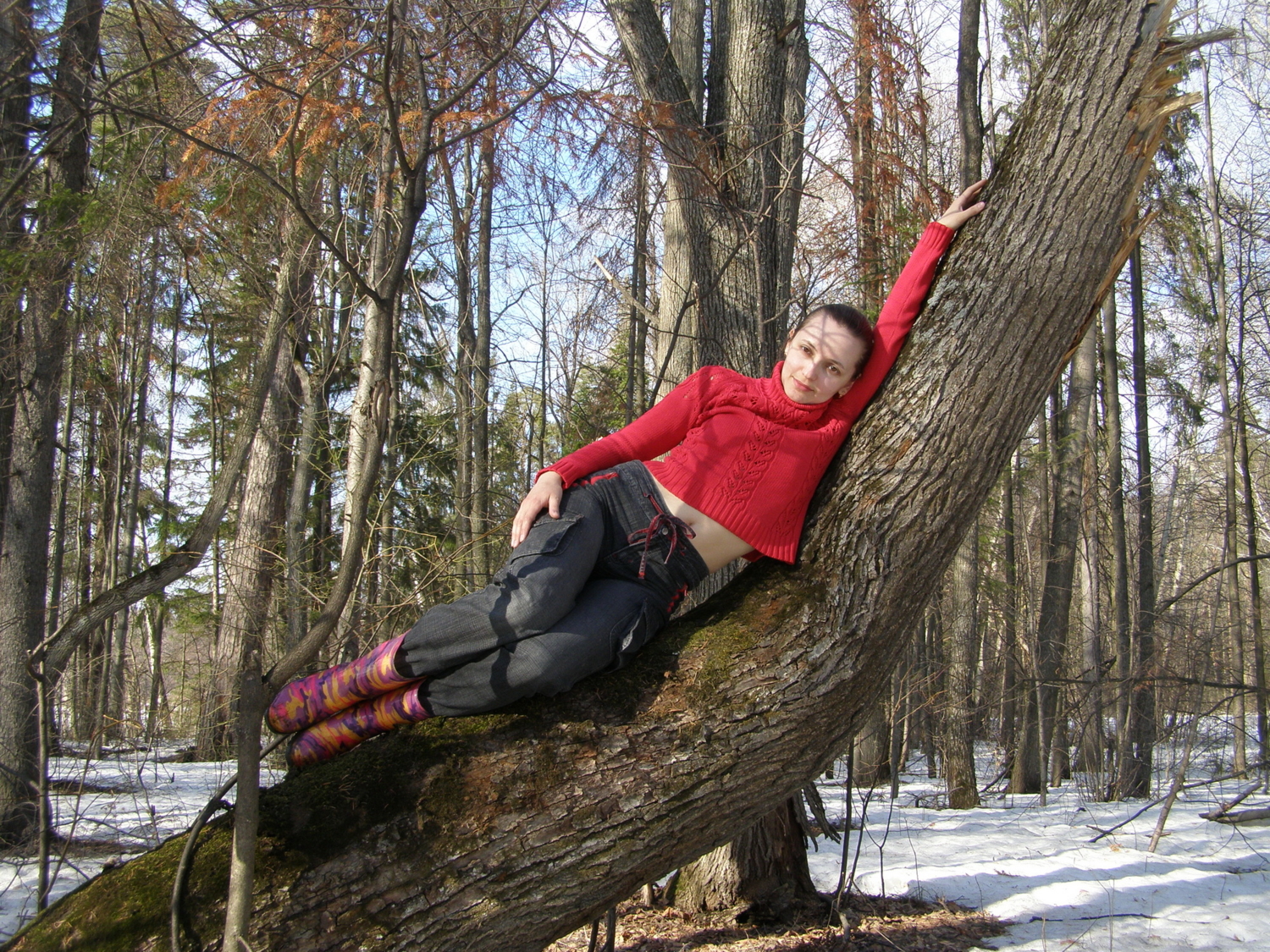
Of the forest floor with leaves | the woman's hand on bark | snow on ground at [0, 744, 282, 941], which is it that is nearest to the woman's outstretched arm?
the woman's hand on bark

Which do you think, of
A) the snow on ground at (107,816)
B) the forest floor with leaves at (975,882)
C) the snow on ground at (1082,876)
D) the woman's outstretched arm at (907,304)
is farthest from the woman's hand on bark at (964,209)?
the snow on ground at (107,816)

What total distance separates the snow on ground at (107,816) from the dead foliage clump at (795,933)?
2250mm

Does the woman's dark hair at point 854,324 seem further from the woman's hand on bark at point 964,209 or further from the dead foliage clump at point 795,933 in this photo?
the dead foliage clump at point 795,933

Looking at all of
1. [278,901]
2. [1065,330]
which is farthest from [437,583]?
[1065,330]

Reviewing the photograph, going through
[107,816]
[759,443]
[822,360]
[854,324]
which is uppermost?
[854,324]

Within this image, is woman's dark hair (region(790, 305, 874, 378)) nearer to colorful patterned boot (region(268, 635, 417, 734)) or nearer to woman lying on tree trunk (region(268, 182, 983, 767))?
woman lying on tree trunk (region(268, 182, 983, 767))

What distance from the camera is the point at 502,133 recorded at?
14.0ft

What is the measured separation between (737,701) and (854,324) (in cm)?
115

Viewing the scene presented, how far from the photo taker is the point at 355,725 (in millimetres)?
2332

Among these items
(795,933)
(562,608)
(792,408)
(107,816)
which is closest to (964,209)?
(792,408)

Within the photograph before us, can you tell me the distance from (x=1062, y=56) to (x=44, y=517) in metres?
7.30

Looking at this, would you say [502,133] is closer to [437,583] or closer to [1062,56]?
[1062,56]

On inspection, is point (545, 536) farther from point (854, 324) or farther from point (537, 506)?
point (854, 324)

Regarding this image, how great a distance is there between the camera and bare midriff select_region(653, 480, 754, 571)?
2.50 meters
